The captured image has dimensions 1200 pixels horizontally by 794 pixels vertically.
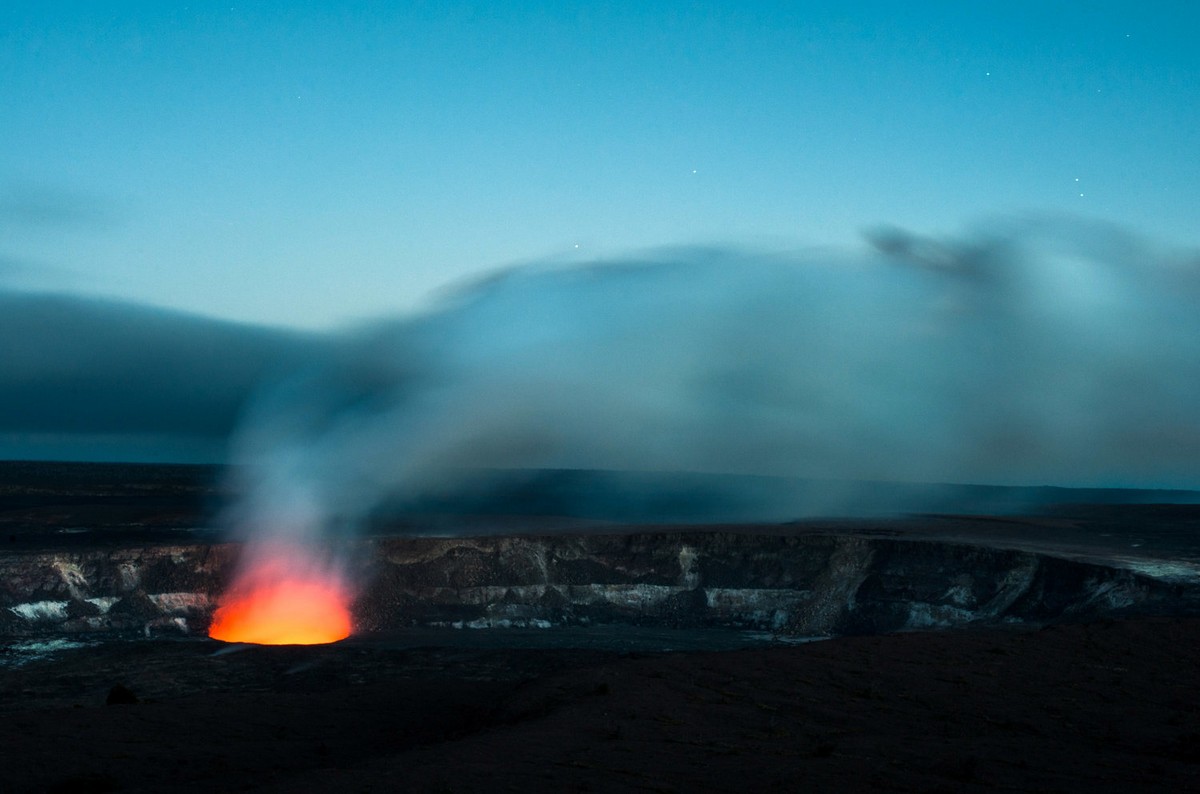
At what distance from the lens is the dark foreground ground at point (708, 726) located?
13711mm

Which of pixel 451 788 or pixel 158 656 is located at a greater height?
pixel 451 788

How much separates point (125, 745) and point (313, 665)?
1230 centimetres

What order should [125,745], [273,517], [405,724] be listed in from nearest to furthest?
1. [125,745]
2. [405,724]
3. [273,517]

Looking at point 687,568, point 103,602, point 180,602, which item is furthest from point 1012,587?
point 103,602

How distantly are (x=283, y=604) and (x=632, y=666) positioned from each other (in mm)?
26446

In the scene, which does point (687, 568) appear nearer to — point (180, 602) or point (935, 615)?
point (935, 615)

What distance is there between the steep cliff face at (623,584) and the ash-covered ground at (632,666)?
0.42 ft

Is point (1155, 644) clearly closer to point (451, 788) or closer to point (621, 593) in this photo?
point (451, 788)

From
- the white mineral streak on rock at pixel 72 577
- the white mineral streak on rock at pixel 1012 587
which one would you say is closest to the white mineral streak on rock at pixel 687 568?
the white mineral streak on rock at pixel 1012 587

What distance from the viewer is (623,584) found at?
46.9 m

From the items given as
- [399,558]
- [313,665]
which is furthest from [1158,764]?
[399,558]

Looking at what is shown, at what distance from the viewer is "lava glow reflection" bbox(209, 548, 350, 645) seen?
41.5 metres

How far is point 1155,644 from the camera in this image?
2341 centimetres

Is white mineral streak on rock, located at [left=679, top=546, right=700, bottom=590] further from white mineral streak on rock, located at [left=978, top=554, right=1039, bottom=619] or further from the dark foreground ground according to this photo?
the dark foreground ground
